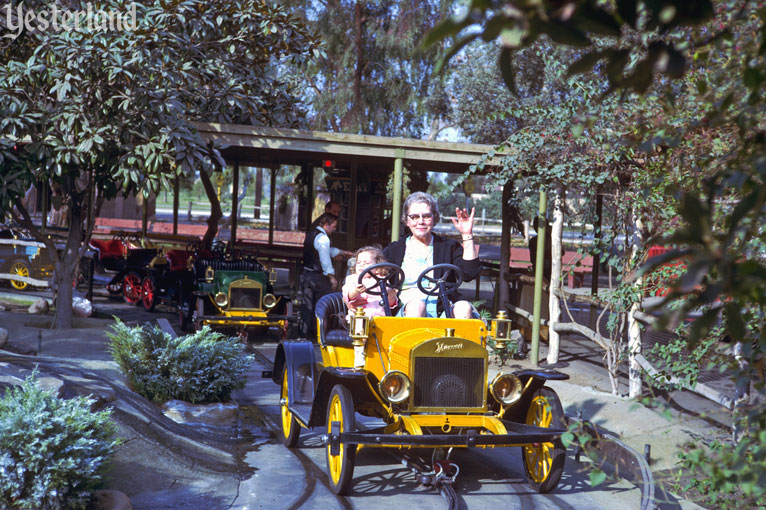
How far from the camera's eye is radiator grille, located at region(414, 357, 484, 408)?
488cm

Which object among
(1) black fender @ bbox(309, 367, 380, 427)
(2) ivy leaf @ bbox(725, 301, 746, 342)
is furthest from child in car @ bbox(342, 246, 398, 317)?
(2) ivy leaf @ bbox(725, 301, 746, 342)

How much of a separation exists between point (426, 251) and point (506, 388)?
55.6 inches

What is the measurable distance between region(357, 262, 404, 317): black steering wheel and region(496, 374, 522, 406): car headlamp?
87cm

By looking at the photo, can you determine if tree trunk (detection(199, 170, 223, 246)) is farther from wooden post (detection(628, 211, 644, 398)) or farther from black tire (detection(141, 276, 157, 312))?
wooden post (detection(628, 211, 644, 398))

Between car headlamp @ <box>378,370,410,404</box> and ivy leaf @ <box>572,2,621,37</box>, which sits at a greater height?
ivy leaf @ <box>572,2,621,37</box>

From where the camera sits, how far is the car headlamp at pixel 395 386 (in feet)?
15.8

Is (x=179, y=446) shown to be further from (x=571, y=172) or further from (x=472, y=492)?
(x=571, y=172)

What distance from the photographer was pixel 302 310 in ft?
31.9

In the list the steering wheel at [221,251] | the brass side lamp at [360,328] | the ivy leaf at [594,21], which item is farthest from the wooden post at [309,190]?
the ivy leaf at [594,21]

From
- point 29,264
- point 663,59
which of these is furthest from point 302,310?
point 663,59

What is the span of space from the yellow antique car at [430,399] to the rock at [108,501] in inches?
47.1

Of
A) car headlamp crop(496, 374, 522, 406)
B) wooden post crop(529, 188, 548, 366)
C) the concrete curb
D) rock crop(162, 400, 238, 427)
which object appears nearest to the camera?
the concrete curb

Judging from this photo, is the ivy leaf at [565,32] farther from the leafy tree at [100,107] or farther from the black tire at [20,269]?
the black tire at [20,269]

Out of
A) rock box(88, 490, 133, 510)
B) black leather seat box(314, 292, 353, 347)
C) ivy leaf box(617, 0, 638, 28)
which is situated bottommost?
rock box(88, 490, 133, 510)
